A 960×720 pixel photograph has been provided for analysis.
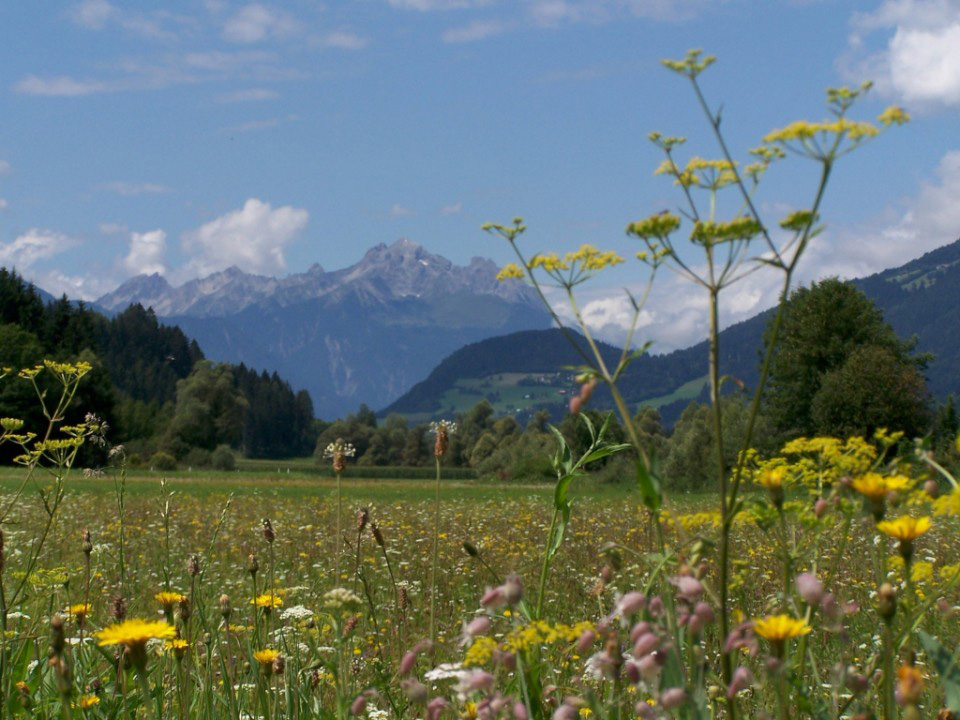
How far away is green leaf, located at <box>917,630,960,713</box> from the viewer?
1.57 m

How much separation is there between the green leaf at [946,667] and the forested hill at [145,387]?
5995 millimetres

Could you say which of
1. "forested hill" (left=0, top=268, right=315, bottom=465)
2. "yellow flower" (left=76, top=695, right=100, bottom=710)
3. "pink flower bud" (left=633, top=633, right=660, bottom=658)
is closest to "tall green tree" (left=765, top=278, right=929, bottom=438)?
"forested hill" (left=0, top=268, right=315, bottom=465)

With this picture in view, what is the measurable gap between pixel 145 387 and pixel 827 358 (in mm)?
105991

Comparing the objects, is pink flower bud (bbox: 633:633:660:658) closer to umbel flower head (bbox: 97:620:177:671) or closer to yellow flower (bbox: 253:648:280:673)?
umbel flower head (bbox: 97:620:177:671)

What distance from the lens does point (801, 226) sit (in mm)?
1688

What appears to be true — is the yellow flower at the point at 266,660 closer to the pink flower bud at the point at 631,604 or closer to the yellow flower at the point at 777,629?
the pink flower bud at the point at 631,604

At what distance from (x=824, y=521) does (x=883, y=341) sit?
4958cm

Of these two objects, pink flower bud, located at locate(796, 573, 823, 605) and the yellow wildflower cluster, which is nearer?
pink flower bud, located at locate(796, 573, 823, 605)

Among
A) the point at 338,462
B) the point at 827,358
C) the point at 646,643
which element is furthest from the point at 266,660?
the point at 827,358

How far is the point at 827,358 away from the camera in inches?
1907

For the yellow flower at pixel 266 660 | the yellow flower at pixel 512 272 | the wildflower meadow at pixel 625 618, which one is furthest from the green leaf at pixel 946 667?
the yellow flower at pixel 266 660

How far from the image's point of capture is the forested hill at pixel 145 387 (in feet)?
205

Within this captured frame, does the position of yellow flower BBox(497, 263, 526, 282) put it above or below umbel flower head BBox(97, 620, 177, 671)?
above

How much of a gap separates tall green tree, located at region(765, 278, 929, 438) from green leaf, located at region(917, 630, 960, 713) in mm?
43907
